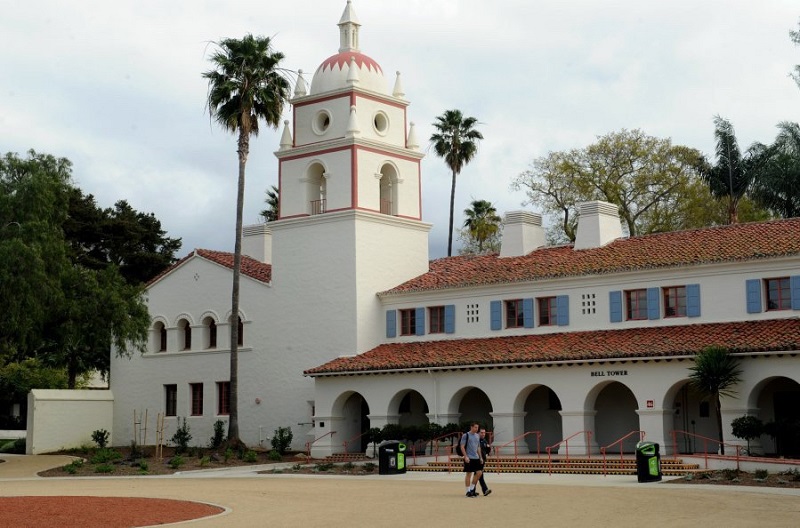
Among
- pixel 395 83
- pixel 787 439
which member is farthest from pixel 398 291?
pixel 787 439

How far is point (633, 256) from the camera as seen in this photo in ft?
129

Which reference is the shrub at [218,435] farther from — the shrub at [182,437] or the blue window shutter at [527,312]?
the blue window shutter at [527,312]

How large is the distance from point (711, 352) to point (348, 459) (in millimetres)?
14177

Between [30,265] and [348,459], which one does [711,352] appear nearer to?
[348,459]

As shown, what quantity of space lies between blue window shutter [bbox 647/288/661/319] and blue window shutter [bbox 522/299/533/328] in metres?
4.55

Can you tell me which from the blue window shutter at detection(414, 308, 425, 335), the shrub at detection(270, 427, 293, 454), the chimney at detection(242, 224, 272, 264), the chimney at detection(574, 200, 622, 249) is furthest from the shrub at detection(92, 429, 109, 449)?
the chimney at detection(574, 200, 622, 249)

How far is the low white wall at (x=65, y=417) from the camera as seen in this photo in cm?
4831

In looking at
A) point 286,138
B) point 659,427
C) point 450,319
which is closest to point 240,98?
point 286,138

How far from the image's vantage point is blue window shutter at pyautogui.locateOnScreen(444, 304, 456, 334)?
42.9 meters

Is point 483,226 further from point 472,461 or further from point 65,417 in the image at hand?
point 472,461

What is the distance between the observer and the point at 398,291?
4412cm

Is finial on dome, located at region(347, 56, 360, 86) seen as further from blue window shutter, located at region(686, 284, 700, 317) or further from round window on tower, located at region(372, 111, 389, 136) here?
blue window shutter, located at region(686, 284, 700, 317)

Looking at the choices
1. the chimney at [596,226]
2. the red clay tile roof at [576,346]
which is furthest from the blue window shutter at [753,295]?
the chimney at [596,226]

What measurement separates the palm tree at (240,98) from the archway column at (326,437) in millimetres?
3208
